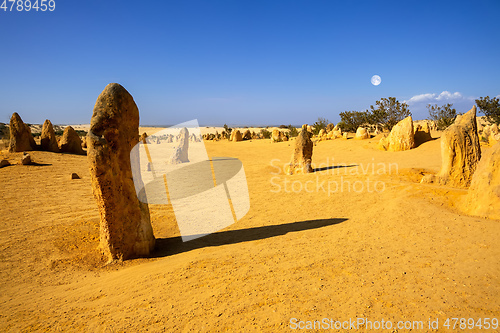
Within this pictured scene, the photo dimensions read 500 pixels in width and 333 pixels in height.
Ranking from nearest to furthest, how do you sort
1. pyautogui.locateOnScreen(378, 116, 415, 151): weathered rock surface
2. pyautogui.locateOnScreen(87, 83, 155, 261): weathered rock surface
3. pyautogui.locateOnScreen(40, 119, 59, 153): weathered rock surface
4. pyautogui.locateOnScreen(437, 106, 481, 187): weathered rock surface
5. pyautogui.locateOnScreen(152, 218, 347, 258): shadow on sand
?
pyautogui.locateOnScreen(87, 83, 155, 261): weathered rock surface → pyautogui.locateOnScreen(152, 218, 347, 258): shadow on sand → pyautogui.locateOnScreen(437, 106, 481, 187): weathered rock surface → pyautogui.locateOnScreen(378, 116, 415, 151): weathered rock surface → pyautogui.locateOnScreen(40, 119, 59, 153): weathered rock surface

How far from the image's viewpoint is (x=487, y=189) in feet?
17.6

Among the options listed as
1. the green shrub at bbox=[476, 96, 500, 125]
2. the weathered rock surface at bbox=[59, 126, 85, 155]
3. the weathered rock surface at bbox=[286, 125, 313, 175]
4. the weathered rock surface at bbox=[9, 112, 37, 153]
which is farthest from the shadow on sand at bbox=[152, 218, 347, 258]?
the green shrub at bbox=[476, 96, 500, 125]

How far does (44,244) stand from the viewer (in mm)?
5391

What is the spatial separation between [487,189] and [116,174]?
6786 mm

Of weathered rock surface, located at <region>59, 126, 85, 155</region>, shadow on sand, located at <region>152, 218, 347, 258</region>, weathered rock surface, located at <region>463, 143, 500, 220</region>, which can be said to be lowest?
shadow on sand, located at <region>152, 218, 347, 258</region>

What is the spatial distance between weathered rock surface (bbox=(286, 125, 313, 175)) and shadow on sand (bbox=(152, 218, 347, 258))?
5.57 metres

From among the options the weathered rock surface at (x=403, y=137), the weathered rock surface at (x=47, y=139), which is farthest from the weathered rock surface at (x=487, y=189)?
the weathered rock surface at (x=47, y=139)

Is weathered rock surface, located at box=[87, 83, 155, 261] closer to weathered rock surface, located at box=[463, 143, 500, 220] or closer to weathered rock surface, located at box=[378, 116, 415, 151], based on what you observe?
weathered rock surface, located at box=[463, 143, 500, 220]

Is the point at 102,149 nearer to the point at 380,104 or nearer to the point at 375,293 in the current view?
the point at 375,293

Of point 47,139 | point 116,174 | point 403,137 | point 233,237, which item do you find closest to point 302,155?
point 233,237

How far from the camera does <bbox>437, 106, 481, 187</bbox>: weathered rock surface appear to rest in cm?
724

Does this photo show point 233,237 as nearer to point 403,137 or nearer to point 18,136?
point 403,137

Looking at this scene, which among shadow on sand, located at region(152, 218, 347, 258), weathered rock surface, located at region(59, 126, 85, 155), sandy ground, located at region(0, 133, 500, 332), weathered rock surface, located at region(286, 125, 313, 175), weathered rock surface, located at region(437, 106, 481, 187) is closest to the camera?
sandy ground, located at region(0, 133, 500, 332)

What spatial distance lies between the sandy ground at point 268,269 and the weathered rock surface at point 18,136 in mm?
9484
